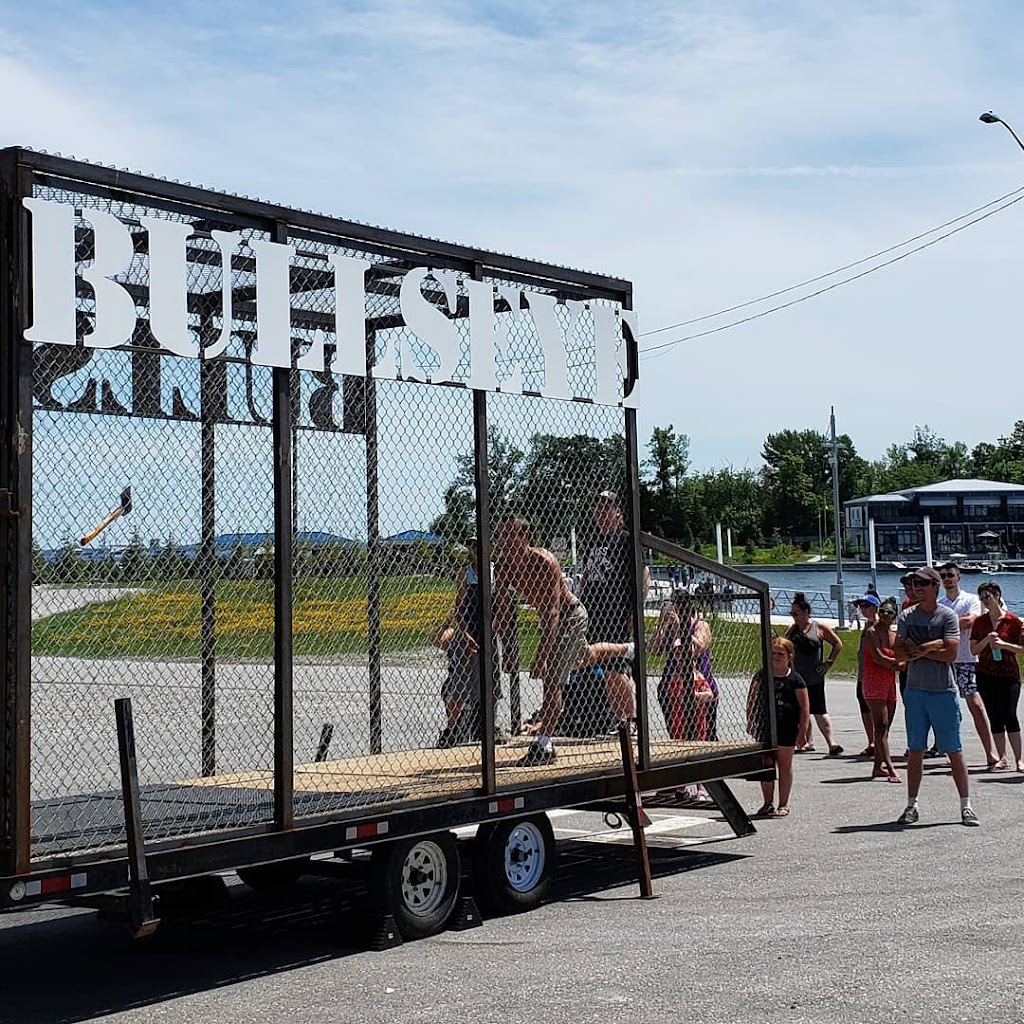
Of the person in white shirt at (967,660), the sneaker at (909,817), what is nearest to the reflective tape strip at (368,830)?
the sneaker at (909,817)

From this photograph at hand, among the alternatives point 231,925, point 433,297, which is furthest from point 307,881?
point 433,297

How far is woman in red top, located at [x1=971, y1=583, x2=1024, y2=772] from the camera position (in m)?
13.9

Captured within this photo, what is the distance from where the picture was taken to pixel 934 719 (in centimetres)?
1134

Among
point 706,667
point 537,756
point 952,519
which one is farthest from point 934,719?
point 952,519

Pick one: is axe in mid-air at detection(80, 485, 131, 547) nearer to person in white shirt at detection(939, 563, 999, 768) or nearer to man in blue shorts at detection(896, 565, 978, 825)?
man in blue shorts at detection(896, 565, 978, 825)

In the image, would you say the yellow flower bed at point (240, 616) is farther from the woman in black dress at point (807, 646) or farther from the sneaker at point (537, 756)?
the woman in black dress at point (807, 646)

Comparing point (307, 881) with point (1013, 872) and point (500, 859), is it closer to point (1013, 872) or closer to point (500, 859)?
point (500, 859)

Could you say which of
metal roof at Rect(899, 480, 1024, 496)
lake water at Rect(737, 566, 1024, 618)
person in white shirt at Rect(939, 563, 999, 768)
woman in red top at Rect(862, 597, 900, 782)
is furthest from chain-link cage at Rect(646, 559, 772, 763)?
metal roof at Rect(899, 480, 1024, 496)

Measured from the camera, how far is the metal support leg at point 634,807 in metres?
8.73

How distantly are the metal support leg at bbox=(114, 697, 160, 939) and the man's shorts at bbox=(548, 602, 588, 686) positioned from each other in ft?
11.0

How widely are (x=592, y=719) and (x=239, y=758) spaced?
230 cm

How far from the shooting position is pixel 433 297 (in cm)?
807

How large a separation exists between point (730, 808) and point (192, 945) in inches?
165

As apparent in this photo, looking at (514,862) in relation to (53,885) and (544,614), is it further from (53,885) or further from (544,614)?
(53,885)
